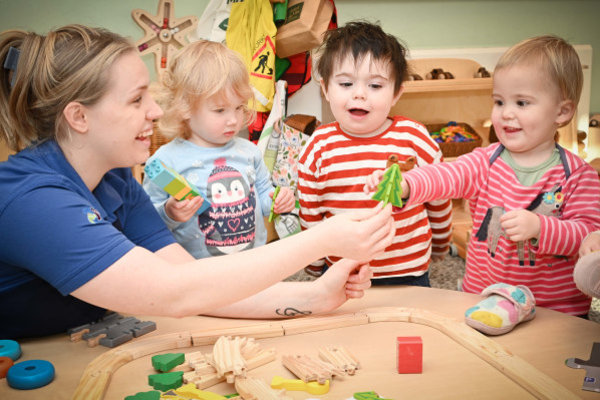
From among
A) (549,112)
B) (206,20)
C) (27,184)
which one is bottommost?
(27,184)

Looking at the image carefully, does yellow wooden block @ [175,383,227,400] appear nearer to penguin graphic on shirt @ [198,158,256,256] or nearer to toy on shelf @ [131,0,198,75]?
penguin graphic on shirt @ [198,158,256,256]

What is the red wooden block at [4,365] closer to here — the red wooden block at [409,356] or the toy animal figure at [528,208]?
the red wooden block at [409,356]

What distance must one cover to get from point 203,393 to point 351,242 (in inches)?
14.3

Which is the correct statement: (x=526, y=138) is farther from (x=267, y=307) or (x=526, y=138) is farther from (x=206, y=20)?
(x=206, y=20)

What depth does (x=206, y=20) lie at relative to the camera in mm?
3373

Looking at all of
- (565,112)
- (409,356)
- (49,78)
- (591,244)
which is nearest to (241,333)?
(409,356)

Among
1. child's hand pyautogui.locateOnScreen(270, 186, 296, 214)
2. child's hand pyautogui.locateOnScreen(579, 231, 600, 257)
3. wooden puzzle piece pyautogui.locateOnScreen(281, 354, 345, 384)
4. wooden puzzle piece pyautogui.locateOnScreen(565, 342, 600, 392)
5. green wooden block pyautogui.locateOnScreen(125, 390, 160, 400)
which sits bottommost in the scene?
green wooden block pyautogui.locateOnScreen(125, 390, 160, 400)

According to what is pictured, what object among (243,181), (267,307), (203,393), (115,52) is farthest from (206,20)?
(203,393)

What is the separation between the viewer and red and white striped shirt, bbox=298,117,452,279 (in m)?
1.67

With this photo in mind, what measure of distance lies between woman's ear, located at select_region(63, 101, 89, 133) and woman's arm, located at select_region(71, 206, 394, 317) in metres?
0.31

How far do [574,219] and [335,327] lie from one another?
0.66m

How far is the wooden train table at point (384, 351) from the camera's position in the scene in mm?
895

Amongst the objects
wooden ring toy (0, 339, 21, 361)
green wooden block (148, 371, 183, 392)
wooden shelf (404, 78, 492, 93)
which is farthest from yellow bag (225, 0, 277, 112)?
green wooden block (148, 371, 183, 392)

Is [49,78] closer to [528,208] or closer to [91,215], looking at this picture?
[91,215]
